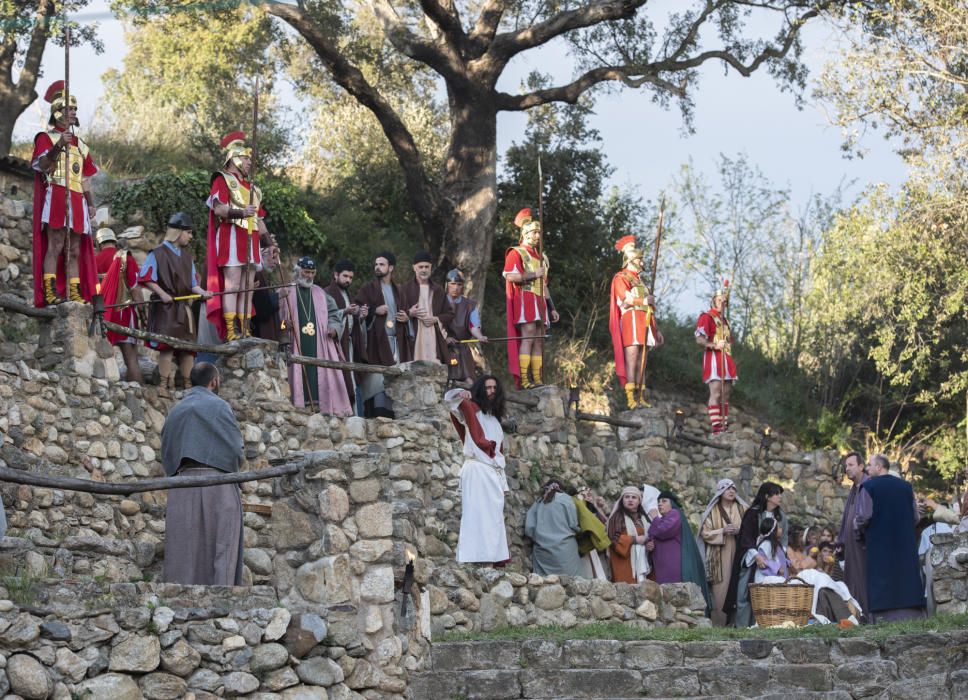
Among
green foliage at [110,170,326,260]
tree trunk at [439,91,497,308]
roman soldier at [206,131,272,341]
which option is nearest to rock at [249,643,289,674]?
roman soldier at [206,131,272,341]

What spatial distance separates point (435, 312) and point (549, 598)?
13.7 ft

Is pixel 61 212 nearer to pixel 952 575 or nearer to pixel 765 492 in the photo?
pixel 765 492

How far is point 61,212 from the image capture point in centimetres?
1240

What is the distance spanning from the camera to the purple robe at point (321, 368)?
13.1m

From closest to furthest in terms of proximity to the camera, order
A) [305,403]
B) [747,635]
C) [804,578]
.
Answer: [747,635], [804,578], [305,403]

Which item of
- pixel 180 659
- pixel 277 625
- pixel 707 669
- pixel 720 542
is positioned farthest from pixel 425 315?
pixel 180 659

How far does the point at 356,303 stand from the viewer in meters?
14.5

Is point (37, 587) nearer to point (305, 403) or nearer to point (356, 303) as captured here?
point (305, 403)

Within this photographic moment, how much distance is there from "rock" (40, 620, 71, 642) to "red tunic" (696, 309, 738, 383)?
503 inches

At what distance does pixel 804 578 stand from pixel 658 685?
294 centimetres

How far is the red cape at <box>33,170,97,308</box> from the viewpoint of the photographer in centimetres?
1221

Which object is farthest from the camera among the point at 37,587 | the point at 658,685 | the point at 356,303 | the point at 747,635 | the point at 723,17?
the point at 723,17

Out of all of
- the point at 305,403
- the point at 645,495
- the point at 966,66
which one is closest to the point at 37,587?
the point at 305,403

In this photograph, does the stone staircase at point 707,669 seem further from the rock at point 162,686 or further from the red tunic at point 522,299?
the red tunic at point 522,299
